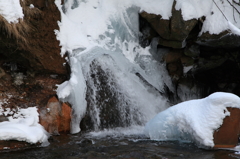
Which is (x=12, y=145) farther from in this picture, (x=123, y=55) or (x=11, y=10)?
(x=123, y=55)

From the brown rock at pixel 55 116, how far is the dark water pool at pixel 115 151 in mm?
357

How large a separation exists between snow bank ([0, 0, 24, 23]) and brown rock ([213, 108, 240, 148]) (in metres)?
3.63

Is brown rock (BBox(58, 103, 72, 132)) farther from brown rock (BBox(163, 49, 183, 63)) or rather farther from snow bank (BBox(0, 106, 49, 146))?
brown rock (BBox(163, 49, 183, 63))

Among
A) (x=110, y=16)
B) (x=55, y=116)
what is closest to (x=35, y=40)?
(x=55, y=116)

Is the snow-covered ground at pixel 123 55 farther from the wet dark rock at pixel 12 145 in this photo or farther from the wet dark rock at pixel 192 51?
the wet dark rock at pixel 192 51

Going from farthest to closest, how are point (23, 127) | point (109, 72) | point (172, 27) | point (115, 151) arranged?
point (172, 27) < point (109, 72) < point (23, 127) < point (115, 151)

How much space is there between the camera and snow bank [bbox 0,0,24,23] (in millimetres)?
4305

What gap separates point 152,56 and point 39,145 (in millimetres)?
3541

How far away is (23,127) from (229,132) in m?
2.89

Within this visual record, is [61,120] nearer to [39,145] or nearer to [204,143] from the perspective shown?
[39,145]

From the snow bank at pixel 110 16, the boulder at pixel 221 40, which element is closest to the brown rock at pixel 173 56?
the boulder at pixel 221 40

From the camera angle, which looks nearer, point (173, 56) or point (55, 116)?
point (55, 116)

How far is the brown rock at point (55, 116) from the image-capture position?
4.51 metres

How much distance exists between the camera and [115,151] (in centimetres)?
358
